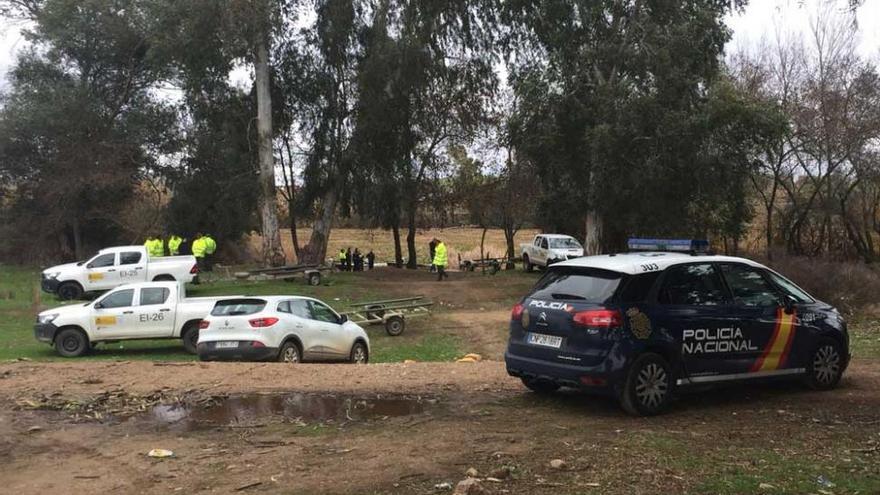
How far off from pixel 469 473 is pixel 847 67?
115 ft

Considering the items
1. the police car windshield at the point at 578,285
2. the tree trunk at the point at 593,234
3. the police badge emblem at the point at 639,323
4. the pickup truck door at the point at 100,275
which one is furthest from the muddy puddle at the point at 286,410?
the tree trunk at the point at 593,234

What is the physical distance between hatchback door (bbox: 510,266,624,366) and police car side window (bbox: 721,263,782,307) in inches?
63.4

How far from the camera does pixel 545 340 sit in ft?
25.5

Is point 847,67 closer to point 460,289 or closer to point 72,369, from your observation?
point 460,289

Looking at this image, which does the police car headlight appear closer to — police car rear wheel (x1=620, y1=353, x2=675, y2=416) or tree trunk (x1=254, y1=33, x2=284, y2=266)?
police car rear wheel (x1=620, y1=353, x2=675, y2=416)

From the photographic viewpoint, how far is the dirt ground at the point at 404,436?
18.2 feet

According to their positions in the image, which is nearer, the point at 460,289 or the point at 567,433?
the point at 567,433

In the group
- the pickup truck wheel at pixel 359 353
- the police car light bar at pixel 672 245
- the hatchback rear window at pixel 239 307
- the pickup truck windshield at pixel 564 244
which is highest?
the police car light bar at pixel 672 245

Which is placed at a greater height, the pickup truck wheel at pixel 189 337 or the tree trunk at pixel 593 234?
the tree trunk at pixel 593 234

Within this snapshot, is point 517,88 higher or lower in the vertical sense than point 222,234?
Result: higher

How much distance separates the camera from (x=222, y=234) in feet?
136

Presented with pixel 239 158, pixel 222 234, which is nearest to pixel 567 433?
pixel 239 158

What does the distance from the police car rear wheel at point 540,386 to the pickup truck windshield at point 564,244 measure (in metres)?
29.0

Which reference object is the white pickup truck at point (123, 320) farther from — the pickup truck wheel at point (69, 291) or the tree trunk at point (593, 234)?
the tree trunk at point (593, 234)
